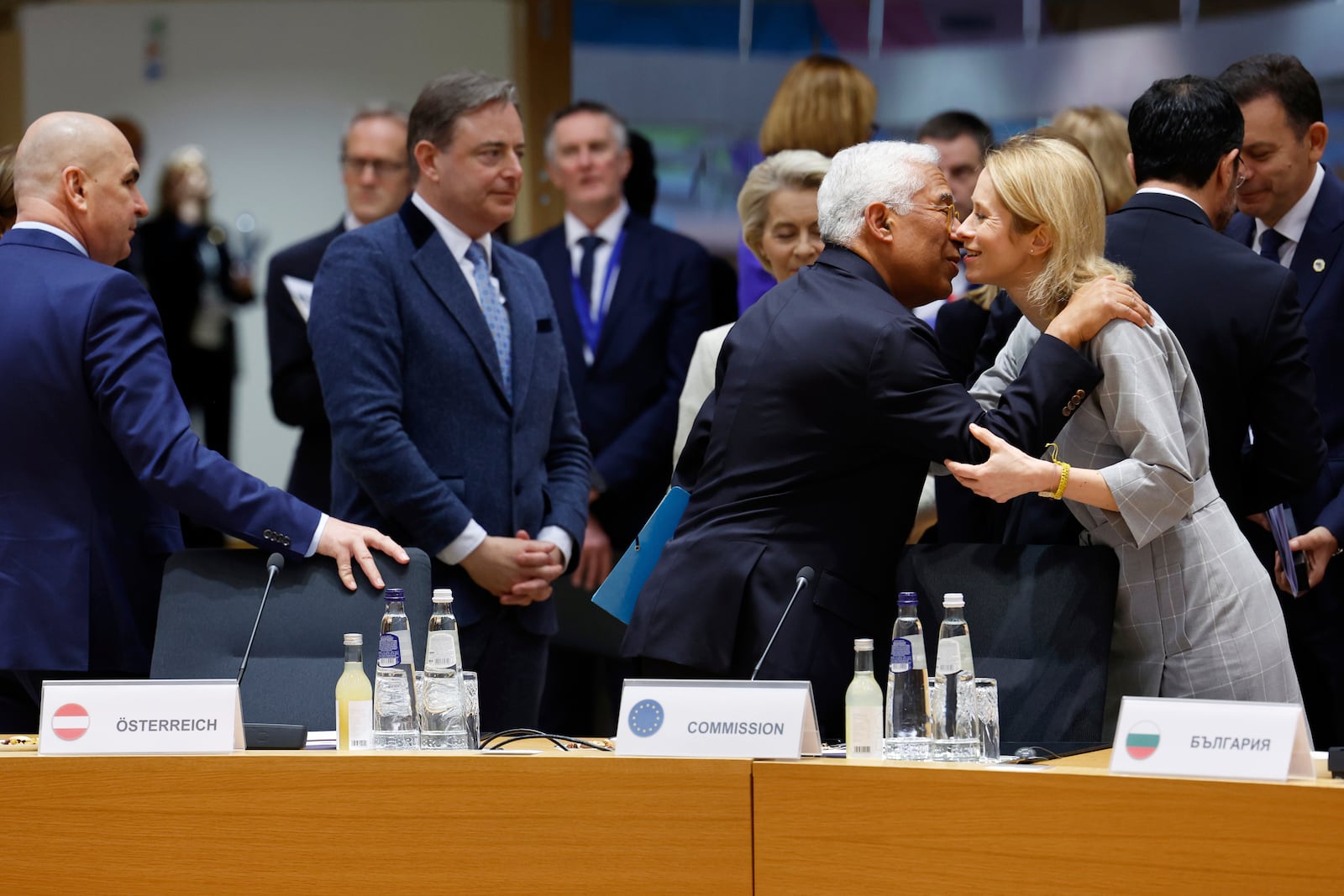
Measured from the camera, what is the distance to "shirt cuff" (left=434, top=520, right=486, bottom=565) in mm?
3197

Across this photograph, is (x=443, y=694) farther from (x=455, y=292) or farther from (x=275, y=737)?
(x=455, y=292)

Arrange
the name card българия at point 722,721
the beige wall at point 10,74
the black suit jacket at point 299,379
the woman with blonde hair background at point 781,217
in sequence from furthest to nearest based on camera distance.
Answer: the beige wall at point 10,74 < the black suit jacket at point 299,379 < the woman with blonde hair background at point 781,217 < the name card българия at point 722,721

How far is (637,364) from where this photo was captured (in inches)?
170

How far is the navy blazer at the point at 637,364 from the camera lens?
13.8ft

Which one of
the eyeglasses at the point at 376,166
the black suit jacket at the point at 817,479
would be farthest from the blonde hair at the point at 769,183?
the eyeglasses at the point at 376,166

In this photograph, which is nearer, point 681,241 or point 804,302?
point 804,302

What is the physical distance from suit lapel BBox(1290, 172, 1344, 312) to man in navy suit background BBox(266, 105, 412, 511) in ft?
6.82

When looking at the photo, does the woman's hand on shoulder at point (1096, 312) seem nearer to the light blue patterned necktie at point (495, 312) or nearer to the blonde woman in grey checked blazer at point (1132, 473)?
the blonde woman in grey checked blazer at point (1132, 473)

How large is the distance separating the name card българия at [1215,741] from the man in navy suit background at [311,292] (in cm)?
229

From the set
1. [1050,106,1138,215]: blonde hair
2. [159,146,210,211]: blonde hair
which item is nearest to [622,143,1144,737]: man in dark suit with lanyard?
[1050,106,1138,215]: blonde hair

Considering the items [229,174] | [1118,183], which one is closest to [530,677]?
[1118,183]

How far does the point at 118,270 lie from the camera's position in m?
2.78

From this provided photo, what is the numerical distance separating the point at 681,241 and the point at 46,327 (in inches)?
82.4

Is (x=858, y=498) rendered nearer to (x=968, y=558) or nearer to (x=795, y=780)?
(x=968, y=558)
